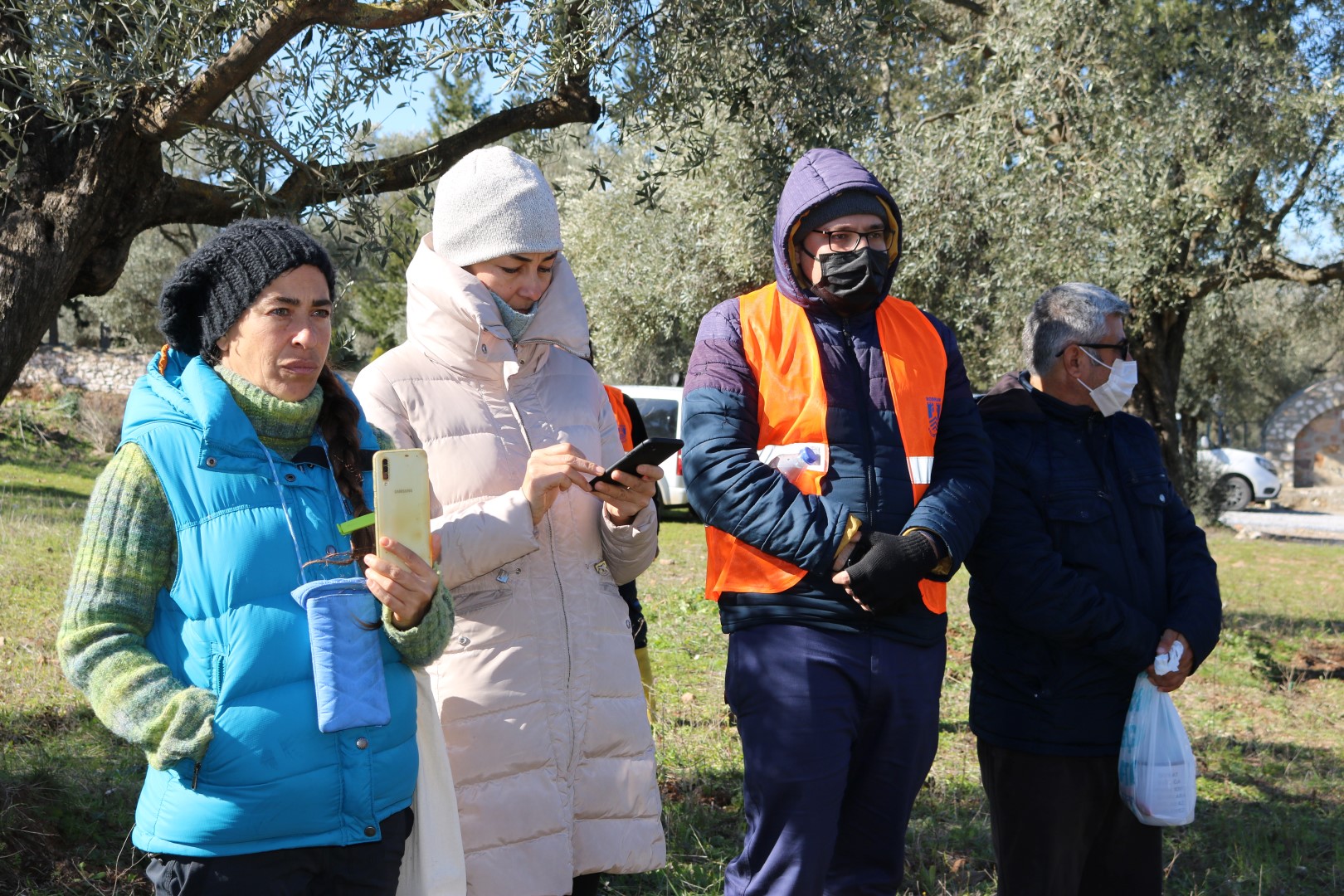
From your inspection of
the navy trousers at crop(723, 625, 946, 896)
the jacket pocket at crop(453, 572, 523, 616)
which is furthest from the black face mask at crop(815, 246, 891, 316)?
the jacket pocket at crop(453, 572, 523, 616)

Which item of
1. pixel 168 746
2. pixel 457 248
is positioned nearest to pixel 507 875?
pixel 168 746

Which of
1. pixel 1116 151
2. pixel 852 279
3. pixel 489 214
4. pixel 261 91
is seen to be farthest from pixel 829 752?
pixel 1116 151

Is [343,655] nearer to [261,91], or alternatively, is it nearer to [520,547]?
[520,547]

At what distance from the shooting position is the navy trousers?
298 cm

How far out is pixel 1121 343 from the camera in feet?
11.9

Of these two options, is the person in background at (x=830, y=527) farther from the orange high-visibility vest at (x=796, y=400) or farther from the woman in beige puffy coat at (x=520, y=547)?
the woman in beige puffy coat at (x=520, y=547)

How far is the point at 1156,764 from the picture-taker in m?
3.27

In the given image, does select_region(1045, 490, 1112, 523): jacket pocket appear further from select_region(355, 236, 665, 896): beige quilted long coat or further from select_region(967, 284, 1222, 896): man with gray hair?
select_region(355, 236, 665, 896): beige quilted long coat

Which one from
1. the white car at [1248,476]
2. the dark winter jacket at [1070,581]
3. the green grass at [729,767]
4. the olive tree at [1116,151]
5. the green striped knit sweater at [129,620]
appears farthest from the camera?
the white car at [1248,476]

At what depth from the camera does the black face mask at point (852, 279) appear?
321 centimetres

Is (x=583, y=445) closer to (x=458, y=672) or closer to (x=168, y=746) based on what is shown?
(x=458, y=672)

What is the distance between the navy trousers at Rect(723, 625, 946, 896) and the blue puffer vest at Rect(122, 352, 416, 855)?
1104 mm

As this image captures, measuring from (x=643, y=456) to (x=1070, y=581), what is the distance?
4.66ft

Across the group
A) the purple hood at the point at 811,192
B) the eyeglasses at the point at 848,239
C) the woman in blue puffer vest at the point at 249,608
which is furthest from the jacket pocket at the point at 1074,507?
the woman in blue puffer vest at the point at 249,608
